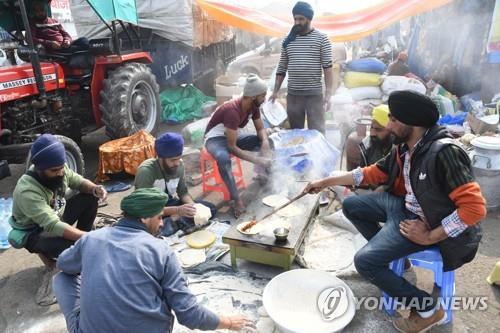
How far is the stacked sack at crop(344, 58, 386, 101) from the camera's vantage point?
7.82 meters

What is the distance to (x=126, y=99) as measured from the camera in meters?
5.71

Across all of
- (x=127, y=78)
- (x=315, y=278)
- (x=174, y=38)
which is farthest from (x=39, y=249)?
(x=174, y=38)

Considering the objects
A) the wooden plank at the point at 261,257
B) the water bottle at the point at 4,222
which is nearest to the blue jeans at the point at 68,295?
the wooden plank at the point at 261,257

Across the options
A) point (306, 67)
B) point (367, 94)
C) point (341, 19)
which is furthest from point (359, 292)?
point (341, 19)

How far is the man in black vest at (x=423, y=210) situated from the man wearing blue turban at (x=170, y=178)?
69.4 inches

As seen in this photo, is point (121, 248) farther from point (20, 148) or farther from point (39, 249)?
point (20, 148)

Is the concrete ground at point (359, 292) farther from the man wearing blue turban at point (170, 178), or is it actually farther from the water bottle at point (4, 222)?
the man wearing blue turban at point (170, 178)

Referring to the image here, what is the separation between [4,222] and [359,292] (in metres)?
3.89

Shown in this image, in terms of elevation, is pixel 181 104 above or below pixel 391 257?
below

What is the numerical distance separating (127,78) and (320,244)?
4118mm

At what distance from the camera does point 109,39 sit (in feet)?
18.6

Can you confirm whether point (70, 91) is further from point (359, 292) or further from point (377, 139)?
point (359, 292)

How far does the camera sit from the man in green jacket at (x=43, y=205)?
2852 millimetres

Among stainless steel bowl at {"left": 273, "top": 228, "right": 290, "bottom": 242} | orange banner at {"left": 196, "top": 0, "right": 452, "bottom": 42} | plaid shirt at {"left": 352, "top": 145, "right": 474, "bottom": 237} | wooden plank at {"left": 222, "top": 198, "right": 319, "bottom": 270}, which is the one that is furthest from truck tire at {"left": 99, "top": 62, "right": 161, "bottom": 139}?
plaid shirt at {"left": 352, "top": 145, "right": 474, "bottom": 237}
